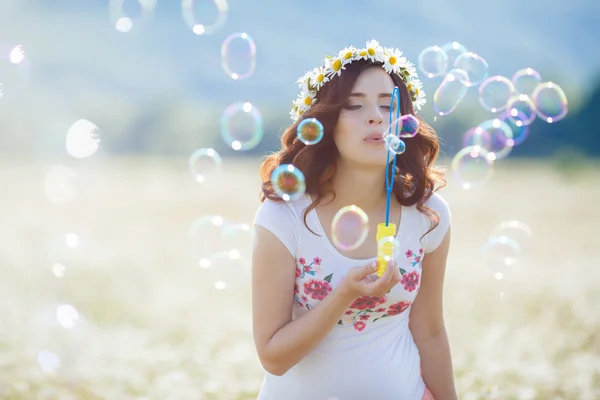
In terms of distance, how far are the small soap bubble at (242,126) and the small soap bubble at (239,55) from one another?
231 millimetres

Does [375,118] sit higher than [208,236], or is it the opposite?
[208,236]

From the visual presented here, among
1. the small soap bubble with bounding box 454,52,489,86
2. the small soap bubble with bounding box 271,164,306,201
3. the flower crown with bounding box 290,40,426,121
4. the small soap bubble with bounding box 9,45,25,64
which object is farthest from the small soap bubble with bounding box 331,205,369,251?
the small soap bubble with bounding box 9,45,25,64

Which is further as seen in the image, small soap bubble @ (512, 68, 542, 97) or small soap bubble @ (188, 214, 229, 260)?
small soap bubble @ (512, 68, 542, 97)

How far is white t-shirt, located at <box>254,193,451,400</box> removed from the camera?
213 cm

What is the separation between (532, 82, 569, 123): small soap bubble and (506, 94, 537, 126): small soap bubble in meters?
0.06

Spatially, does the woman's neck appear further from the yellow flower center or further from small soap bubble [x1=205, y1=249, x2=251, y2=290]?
small soap bubble [x1=205, y1=249, x2=251, y2=290]

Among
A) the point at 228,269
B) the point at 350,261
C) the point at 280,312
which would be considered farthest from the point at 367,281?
the point at 228,269

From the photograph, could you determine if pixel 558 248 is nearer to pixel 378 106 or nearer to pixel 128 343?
pixel 128 343

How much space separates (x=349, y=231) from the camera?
2146mm

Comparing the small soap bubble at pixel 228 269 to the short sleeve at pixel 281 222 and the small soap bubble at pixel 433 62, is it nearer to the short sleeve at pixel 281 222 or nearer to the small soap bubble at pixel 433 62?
the short sleeve at pixel 281 222

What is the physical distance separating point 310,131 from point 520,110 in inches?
68.1

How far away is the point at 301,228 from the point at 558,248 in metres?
6.34

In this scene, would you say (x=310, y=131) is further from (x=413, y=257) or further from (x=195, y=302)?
(x=195, y=302)

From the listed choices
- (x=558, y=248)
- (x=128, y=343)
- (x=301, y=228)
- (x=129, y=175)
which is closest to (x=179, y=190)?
(x=129, y=175)
